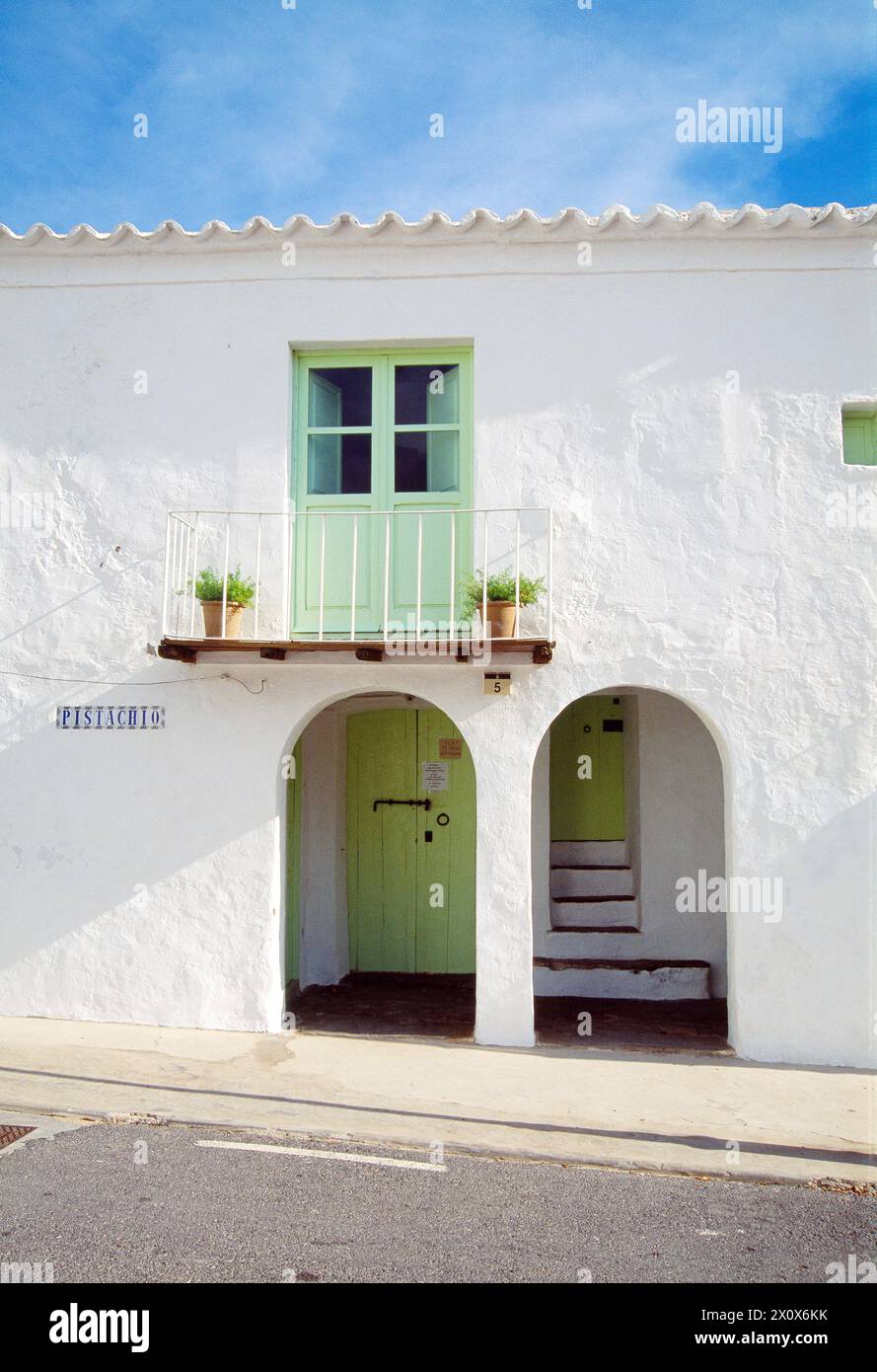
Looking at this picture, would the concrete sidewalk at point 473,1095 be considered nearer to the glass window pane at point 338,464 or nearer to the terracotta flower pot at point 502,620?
the terracotta flower pot at point 502,620

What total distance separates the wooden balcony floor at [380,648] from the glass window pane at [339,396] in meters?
2.02

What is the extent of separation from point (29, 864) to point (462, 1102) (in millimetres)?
3989

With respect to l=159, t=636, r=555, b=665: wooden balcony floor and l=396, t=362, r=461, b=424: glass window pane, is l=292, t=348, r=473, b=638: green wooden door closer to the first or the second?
l=396, t=362, r=461, b=424: glass window pane

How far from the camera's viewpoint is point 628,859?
34.2 feet

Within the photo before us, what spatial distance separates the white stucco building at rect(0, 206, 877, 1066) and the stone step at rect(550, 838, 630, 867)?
2.53 meters

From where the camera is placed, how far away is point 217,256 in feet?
27.1

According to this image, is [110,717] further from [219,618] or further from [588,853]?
[588,853]

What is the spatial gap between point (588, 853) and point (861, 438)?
4753 mm

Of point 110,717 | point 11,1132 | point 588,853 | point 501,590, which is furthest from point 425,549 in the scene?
point 11,1132

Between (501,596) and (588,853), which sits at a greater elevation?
(501,596)

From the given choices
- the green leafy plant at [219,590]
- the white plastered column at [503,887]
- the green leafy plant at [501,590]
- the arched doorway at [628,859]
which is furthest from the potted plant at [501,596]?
the arched doorway at [628,859]

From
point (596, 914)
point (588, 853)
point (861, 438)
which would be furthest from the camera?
point (588, 853)

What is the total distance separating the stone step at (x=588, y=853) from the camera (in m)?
10.5

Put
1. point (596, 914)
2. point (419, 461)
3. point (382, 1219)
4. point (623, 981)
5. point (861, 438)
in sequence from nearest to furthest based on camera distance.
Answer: point (382, 1219), point (861, 438), point (419, 461), point (623, 981), point (596, 914)
